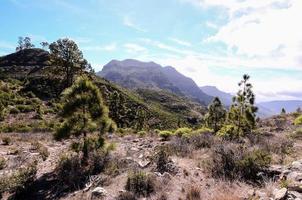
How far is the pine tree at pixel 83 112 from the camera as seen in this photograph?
1471cm

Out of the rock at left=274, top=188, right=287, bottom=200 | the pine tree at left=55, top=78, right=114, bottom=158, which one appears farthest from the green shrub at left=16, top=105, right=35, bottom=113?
the rock at left=274, top=188, right=287, bottom=200

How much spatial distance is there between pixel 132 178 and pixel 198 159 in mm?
4001

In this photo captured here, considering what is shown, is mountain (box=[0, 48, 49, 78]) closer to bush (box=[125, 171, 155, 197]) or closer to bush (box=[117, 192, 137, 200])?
bush (box=[125, 171, 155, 197])

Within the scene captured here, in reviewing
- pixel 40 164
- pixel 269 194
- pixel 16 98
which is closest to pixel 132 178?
pixel 269 194

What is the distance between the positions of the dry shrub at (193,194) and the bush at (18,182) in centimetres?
669

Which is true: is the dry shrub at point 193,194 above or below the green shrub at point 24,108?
above

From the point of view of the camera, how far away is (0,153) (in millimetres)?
18297

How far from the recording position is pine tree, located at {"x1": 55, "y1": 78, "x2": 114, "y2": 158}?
1471 cm

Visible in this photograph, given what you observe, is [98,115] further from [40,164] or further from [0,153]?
[0,153]

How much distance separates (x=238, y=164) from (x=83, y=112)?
7.70 m

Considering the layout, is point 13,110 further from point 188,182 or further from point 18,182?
point 188,182

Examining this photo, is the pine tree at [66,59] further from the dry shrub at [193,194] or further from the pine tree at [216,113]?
the dry shrub at [193,194]

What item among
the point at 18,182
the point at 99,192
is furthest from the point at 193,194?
the point at 18,182

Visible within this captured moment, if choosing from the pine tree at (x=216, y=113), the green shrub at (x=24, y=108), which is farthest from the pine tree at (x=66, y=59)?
the pine tree at (x=216, y=113)
